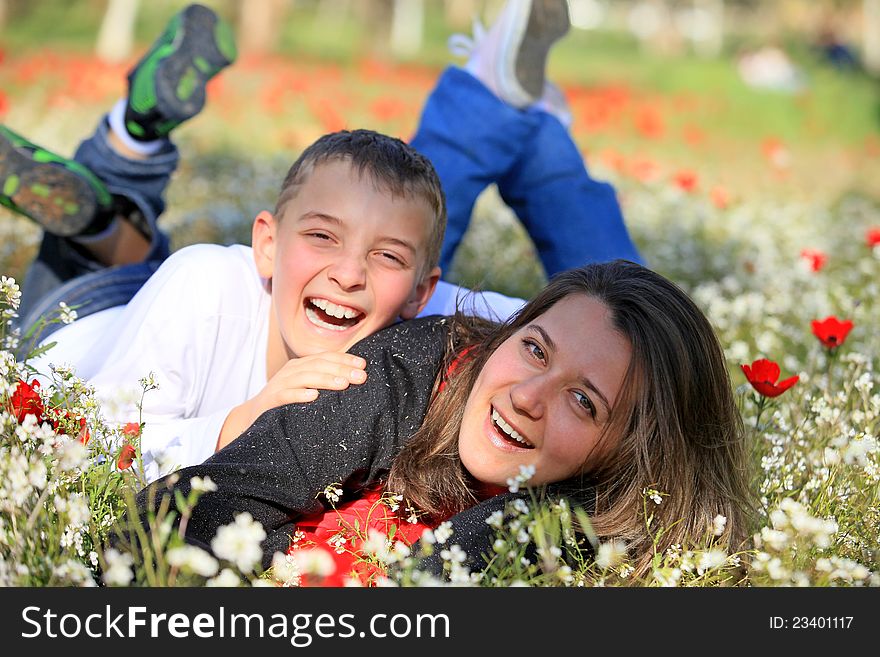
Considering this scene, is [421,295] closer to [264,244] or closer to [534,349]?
[264,244]

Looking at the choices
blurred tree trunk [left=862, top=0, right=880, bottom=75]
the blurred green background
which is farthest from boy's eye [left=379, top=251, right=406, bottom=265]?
blurred tree trunk [left=862, top=0, right=880, bottom=75]

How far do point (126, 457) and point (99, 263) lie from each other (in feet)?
6.70

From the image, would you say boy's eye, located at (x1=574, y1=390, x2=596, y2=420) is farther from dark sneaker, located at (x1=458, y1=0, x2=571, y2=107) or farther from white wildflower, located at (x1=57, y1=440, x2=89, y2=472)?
dark sneaker, located at (x1=458, y1=0, x2=571, y2=107)

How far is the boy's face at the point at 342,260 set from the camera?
3.12 meters

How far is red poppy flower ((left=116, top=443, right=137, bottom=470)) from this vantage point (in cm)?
243

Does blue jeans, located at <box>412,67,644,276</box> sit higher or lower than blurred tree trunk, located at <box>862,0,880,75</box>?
lower

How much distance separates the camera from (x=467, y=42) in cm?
479

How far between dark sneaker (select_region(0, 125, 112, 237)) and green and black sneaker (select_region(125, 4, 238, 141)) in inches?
16.0

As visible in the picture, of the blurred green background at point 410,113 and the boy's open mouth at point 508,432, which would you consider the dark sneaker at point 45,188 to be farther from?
the boy's open mouth at point 508,432

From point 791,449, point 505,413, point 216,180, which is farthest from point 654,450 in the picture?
point 216,180

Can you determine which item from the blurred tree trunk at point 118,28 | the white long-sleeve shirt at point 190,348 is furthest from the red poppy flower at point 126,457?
the blurred tree trunk at point 118,28

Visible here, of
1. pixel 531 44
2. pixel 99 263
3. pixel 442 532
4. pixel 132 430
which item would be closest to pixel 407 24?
pixel 531 44

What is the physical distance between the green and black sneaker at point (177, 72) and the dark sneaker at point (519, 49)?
3.52 feet
